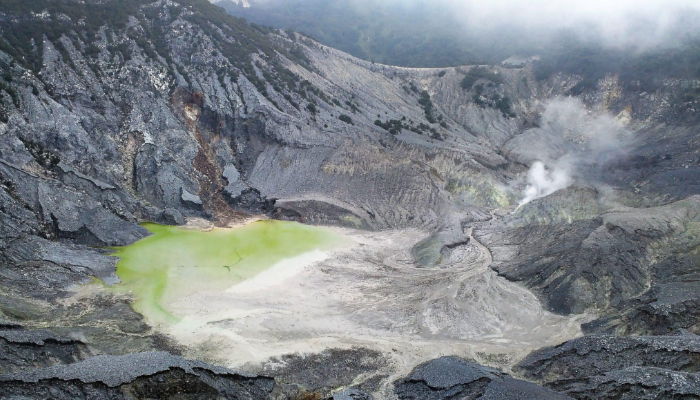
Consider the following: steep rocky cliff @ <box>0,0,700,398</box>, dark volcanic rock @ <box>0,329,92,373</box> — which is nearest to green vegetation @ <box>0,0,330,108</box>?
steep rocky cliff @ <box>0,0,700,398</box>

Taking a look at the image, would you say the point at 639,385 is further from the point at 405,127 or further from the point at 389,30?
the point at 389,30

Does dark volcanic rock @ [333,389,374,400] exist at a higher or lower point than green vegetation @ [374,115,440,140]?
lower

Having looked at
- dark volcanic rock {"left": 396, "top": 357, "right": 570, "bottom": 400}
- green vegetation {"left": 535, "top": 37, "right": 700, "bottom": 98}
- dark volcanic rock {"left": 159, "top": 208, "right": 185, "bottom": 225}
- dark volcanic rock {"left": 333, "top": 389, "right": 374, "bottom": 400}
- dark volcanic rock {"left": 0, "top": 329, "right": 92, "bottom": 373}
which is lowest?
dark volcanic rock {"left": 0, "top": 329, "right": 92, "bottom": 373}

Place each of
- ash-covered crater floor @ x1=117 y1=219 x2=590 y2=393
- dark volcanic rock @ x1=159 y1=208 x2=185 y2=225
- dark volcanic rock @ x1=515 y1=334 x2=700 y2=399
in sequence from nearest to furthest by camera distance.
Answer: dark volcanic rock @ x1=515 y1=334 x2=700 y2=399, ash-covered crater floor @ x1=117 y1=219 x2=590 y2=393, dark volcanic rock @ x1=159 y1=208 x2=185 y2=225

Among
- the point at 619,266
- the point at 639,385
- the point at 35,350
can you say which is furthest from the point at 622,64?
the point at 35,350

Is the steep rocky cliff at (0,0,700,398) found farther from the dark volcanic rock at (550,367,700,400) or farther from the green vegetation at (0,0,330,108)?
the dark volcanic rock at (550,367,700,400)

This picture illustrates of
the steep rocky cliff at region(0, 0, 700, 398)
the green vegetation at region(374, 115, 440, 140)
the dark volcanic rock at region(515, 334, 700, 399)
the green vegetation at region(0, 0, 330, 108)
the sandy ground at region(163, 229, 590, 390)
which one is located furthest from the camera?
the green vegetation at region(374, 115, 440, 140)

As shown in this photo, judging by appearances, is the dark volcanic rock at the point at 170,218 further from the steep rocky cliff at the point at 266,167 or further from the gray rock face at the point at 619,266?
the gray rock face at the point at 619,266

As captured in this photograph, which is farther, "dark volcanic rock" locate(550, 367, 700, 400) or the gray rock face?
the gray rock face

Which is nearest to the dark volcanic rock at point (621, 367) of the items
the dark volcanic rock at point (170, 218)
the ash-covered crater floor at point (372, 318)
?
the ash-covered crater floor at point (372, 318)
